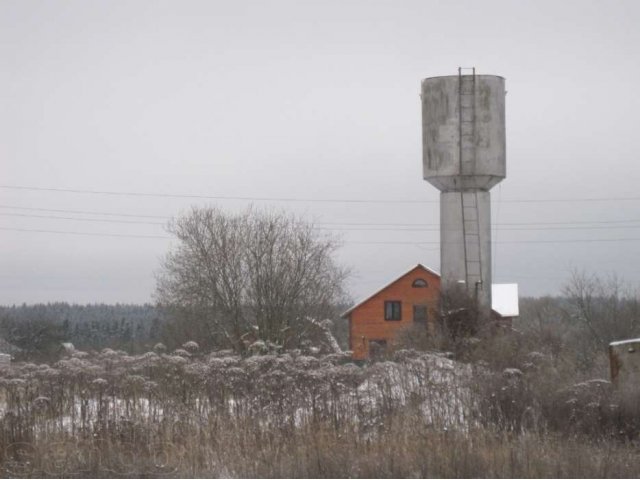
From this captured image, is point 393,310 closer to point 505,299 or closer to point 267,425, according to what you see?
point 505,299

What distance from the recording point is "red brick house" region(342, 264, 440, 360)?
49812 mm

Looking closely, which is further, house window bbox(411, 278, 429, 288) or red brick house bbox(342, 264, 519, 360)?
house window bbox(411, 278, 429, 288)

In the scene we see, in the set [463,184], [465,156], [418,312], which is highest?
[465,156]

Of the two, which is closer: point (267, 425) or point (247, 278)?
point (267, 425)

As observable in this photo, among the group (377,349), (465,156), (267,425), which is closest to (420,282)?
(465,156)

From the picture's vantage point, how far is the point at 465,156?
33.6m

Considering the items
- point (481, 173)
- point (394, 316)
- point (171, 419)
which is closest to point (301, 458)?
point (171, 419)

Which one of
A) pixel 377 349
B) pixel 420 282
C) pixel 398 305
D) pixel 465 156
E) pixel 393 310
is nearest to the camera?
pixel 377 349

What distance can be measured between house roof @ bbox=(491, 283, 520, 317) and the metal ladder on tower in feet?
45.7

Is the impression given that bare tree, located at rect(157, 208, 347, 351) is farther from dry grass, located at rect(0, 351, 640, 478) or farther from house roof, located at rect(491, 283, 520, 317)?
dry grass, located at rect(0, 351, 640, 478)

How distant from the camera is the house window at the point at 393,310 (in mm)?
50531

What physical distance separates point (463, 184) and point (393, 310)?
1769 cm

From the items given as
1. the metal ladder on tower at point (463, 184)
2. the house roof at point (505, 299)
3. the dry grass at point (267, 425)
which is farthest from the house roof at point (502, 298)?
the dry grass at point (267, 425)

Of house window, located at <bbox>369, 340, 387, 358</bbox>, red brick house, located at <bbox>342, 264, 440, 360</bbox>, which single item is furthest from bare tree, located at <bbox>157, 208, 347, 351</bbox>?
house window, located at <bbox>369, 340, 387, 358</bbox>
